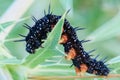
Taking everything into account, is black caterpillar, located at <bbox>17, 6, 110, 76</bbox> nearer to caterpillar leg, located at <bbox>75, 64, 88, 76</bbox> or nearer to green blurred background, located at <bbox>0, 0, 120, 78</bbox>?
caterpillar leg, located at <bbox>75, 64, 88, 76</bbox>

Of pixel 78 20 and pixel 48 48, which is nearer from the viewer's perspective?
pixel 48 48

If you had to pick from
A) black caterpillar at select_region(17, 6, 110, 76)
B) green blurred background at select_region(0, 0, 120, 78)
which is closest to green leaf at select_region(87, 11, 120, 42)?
black caterpillar at select_region(17, 6, 110, 76)

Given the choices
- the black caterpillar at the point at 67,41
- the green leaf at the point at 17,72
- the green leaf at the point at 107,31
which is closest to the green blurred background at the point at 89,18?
the green leaf at the point at 107,31

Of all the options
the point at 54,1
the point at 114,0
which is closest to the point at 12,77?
the point at 54,1

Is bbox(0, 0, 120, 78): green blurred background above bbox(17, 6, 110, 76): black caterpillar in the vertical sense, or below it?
above

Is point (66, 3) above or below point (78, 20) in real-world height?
below

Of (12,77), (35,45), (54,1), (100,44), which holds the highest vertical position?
(100,44)

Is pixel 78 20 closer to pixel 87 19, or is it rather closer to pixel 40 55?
pixel 87 19
